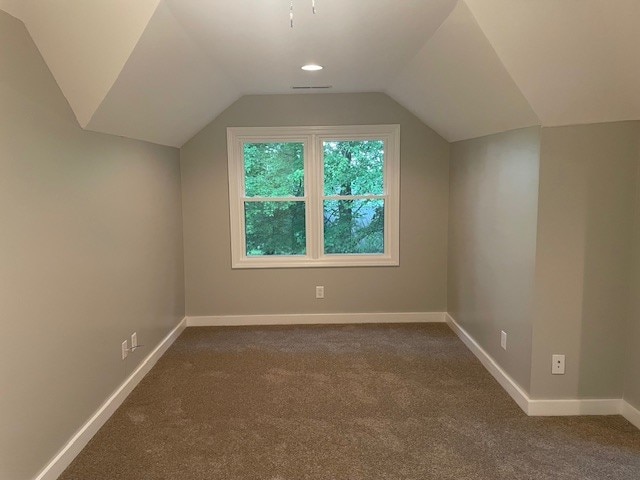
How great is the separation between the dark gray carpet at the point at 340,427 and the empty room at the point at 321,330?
0.02 m

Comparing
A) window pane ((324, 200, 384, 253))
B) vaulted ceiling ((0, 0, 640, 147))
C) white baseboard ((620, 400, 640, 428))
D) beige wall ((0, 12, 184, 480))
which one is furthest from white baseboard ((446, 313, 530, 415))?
beige wall ((0, 12, 184, 480))

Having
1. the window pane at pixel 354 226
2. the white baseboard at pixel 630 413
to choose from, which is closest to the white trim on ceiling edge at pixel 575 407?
the white baseboard at pixel 630 413

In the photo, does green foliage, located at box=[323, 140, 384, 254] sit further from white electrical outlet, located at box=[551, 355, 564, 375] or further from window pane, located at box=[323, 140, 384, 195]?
white electrical outlet, located at box=[551, 355, 564, 375]

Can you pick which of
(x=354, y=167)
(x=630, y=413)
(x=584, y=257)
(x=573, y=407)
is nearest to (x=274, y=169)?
(x=354, y=167)

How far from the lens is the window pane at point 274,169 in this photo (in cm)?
462

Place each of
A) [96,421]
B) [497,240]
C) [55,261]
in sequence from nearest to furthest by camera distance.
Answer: [55,261] → [96,421] → [497,240]

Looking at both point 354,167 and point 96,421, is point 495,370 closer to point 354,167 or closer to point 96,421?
point 354,167

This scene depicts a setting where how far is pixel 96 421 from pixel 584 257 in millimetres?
2953

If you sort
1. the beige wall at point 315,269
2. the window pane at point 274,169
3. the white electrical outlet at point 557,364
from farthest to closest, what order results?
the window pane at point 274,169 < the beige wall at point 315,269 < the white electrical outlet at point 557,364

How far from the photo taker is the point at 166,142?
3994 mm

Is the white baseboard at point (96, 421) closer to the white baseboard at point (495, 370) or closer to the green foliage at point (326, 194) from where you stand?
the green foliage at point (326, 194)

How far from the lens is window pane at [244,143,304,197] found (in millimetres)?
4625

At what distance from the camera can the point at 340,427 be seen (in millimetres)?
2748

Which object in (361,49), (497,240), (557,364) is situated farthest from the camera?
(497,240)
